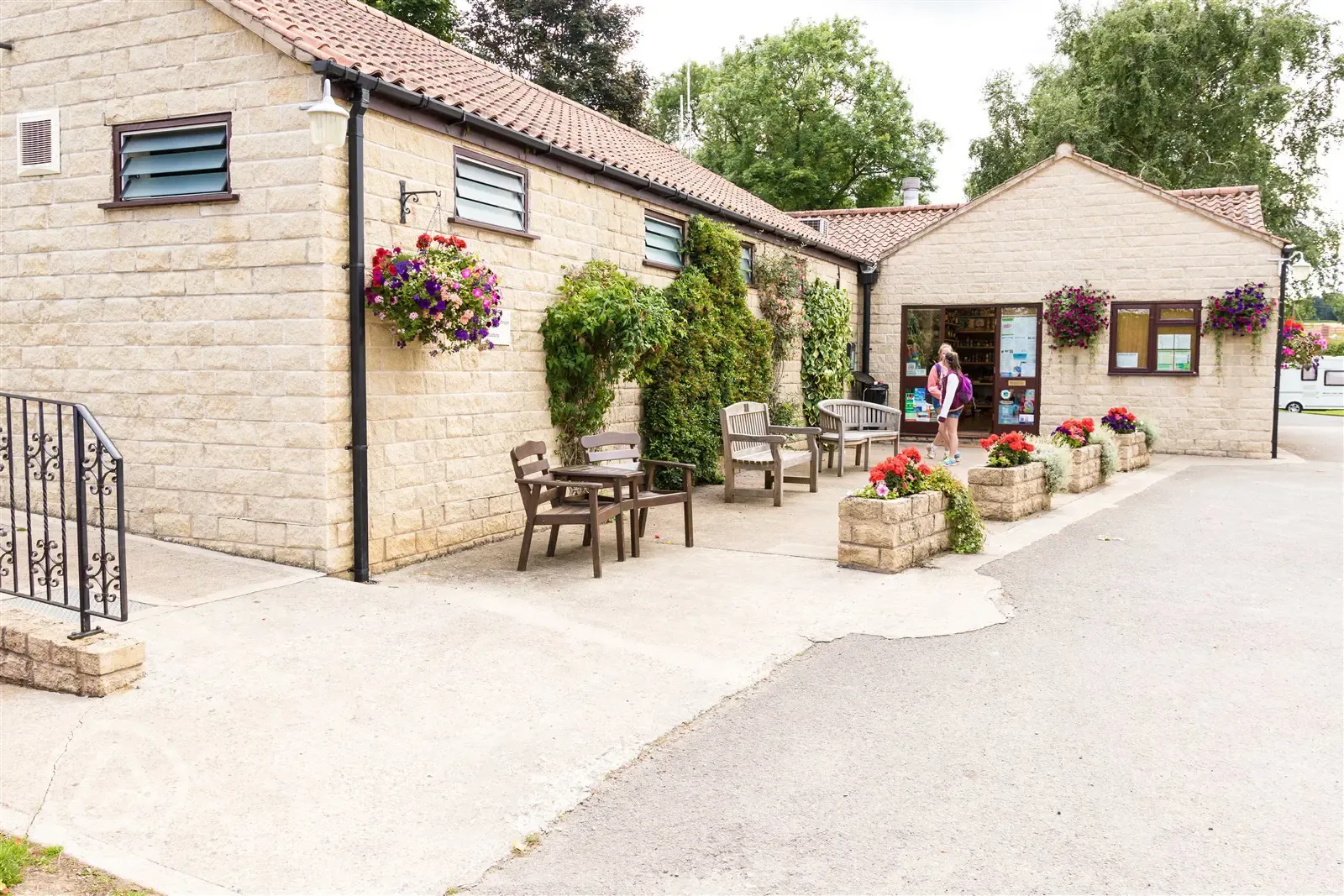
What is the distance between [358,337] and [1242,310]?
14966 millimetres

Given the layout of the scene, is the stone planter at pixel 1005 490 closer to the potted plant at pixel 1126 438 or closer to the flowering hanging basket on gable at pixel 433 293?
the potted plant at pixel 1126 438

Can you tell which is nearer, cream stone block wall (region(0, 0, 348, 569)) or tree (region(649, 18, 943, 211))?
cream stone block wall (region(0, 0, 348, 569))

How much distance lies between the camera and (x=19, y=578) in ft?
21.0

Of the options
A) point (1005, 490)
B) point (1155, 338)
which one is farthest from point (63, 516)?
point (1155, 338)

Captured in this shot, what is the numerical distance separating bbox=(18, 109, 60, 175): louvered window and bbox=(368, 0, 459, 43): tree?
17879mm

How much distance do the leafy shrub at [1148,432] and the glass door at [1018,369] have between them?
279 centimetres

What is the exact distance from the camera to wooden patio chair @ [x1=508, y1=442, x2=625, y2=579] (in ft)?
24.6

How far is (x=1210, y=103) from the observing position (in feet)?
96.2

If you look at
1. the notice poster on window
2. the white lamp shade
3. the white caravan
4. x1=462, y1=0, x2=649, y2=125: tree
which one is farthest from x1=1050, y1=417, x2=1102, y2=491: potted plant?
the white caravan

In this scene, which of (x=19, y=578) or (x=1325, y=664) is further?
(x=19, y=578)

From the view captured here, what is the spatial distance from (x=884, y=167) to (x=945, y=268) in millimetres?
21900

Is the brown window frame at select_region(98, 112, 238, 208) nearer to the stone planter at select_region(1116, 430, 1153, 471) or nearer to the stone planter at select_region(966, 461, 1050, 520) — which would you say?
the stone planter at select_region(966, 461, 1050, 520)

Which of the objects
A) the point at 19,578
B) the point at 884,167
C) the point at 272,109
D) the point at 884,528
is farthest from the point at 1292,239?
the point at 19,578

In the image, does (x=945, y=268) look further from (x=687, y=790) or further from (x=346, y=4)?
(x=687, y=790)
